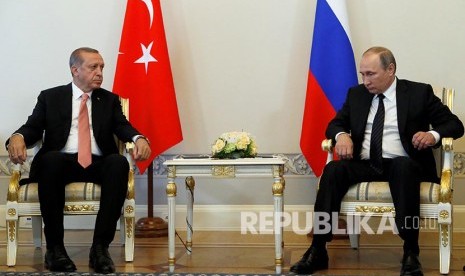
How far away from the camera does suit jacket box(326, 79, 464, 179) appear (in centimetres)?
443

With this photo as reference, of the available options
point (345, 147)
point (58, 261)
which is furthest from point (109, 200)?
point (345, 147)

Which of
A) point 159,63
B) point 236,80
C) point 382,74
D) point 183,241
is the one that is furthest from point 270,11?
point 183,241

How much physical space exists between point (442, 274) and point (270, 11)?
2.46 meters

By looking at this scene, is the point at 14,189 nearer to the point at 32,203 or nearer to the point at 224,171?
the point at 32,203

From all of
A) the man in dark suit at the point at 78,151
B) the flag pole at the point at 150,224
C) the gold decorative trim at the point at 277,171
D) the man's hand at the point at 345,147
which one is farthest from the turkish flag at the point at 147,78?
the man's hand at the point at 345,147

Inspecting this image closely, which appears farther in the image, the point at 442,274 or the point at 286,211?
the point at 286,211

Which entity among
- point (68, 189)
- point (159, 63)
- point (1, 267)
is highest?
point (159, 63)

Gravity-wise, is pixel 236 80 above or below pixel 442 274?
above

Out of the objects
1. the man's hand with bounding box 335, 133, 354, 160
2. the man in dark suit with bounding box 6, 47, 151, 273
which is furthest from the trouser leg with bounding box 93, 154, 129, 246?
the man's hand with bounding box 335, 133, 354, 160

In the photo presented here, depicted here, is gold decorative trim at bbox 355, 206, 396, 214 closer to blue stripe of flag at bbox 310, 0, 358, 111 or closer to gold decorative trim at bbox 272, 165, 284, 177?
gold decorative trim at bbox 272, 165, 284, 177

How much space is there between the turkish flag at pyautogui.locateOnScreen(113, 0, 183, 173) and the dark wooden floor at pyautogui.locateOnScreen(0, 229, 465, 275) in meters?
0.72

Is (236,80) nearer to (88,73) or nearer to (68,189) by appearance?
(88,73)

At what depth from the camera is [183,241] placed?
5.32 meters

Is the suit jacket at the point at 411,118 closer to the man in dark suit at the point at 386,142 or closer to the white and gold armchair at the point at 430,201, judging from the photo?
the man in dark suit at the point at 386,142
